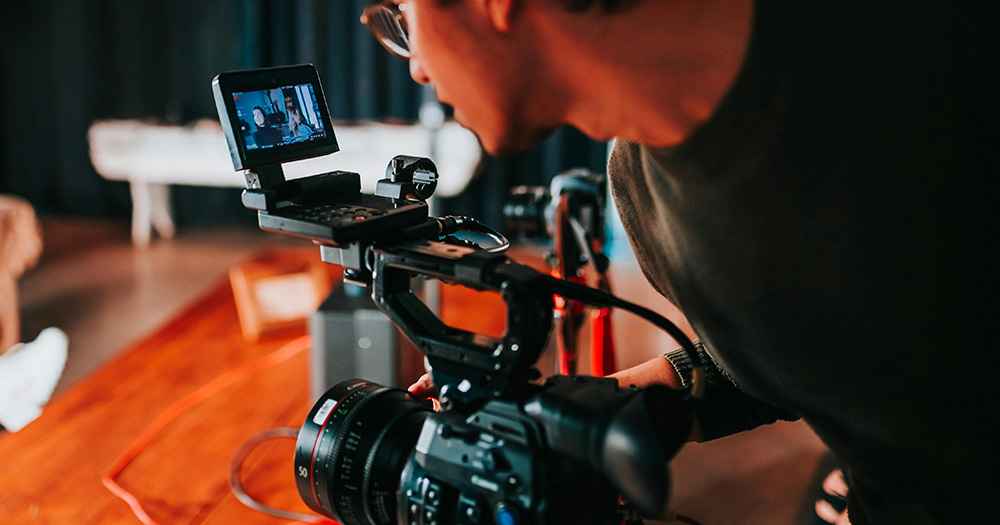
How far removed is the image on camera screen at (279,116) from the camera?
0.62 m

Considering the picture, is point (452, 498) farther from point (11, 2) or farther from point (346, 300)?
point (11, 2)

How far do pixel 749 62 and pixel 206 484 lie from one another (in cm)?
93

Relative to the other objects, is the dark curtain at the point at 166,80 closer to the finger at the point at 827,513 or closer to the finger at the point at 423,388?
the finger at the point at 827,513

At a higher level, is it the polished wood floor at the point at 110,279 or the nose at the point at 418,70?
the nose at the point at 418,70

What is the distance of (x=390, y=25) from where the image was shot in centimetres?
52

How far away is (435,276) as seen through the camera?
53 cm

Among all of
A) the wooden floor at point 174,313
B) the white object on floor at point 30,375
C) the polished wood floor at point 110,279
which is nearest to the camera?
the wooden floor at point 174,313

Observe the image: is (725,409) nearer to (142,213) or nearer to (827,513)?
(827,513)

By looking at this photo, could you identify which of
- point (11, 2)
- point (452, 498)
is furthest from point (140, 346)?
point (11, 2)

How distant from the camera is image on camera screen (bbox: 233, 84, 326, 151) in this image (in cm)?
62

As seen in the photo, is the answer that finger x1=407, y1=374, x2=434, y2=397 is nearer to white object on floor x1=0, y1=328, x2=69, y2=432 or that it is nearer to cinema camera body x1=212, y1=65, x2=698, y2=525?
cinema camera body x1=212, y1=65, x2=698, y2=525

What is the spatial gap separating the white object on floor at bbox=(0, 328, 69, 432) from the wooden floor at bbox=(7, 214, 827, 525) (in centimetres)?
4

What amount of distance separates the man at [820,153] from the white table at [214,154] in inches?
110

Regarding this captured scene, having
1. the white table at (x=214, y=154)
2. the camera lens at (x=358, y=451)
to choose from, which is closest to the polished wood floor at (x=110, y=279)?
the white table at (x=214, y=154)
